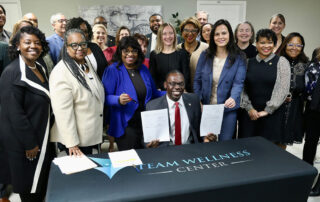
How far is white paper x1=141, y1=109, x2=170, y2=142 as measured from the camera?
6.19 feet

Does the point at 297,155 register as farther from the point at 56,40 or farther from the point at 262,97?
the point at 56,40

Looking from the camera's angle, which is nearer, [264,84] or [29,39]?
[29,39]

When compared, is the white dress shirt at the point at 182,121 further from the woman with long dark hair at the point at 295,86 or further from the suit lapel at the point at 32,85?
the woman with long dark hair at the point at 295,86

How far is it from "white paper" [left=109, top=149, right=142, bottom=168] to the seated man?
33cm

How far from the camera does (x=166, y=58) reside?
9.50 feet

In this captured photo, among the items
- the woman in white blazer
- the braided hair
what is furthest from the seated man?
the braided hair

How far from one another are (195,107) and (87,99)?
3.12 feet

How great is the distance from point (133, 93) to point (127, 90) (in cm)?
6

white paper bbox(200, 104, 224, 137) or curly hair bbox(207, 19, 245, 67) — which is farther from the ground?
curly hair bbox(207, 19, 245, 67)

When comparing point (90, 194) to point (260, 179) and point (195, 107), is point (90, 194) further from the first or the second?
point (195, 107)

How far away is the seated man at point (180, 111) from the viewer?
82.8 inches

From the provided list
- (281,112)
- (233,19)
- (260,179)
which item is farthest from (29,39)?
(233,19)

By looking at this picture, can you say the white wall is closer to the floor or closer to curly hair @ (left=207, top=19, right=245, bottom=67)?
the floor

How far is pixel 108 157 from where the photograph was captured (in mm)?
1699
